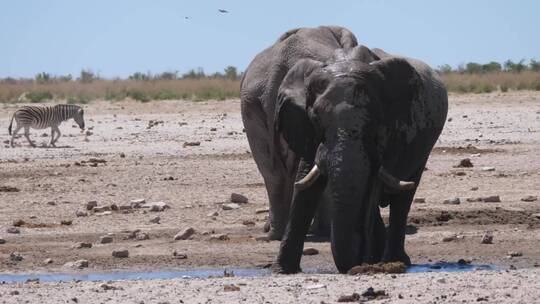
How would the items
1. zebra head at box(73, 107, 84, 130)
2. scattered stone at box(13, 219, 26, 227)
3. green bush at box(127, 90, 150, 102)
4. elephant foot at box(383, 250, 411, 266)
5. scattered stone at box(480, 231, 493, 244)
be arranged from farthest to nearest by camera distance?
1. green bush at box(127, 90, 150, 102)
2. zebra head at box(73, 107, 84, 130)
3. scattered stone at box(13, 219, 26, 227)
4. scattered stone at box(480, 231, 493, 244)
5. elephant foot at box(383, 250, 411, 266)

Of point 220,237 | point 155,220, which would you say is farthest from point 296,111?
point 155,220

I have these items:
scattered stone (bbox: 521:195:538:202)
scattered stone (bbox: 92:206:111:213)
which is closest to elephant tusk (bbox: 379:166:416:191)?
scattered stone (bbox: 521:195:538:202)

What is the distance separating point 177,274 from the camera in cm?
1291

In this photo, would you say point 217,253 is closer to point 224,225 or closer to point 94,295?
point 224,225

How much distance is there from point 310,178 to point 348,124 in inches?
26.0

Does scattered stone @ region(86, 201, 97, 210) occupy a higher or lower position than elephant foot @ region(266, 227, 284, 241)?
lower

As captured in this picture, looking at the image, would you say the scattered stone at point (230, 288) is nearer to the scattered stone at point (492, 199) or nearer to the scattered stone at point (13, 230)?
the scattered stone at point (13, 230)

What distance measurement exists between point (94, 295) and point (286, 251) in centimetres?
223

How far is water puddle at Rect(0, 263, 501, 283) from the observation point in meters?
12.6

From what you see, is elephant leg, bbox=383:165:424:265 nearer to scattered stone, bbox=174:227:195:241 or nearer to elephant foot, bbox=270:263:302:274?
elephant foot, bbox=270:263:302:274

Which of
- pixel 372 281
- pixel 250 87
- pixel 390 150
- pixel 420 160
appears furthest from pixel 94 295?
pixel 250 87

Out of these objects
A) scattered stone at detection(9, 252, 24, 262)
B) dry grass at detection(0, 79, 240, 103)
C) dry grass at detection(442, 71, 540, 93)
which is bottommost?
dry grass at detection(0, 79, 240, 103)

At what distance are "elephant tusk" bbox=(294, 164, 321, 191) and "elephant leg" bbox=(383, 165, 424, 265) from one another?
4.42 ft

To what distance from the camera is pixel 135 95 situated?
43219 millimetres
